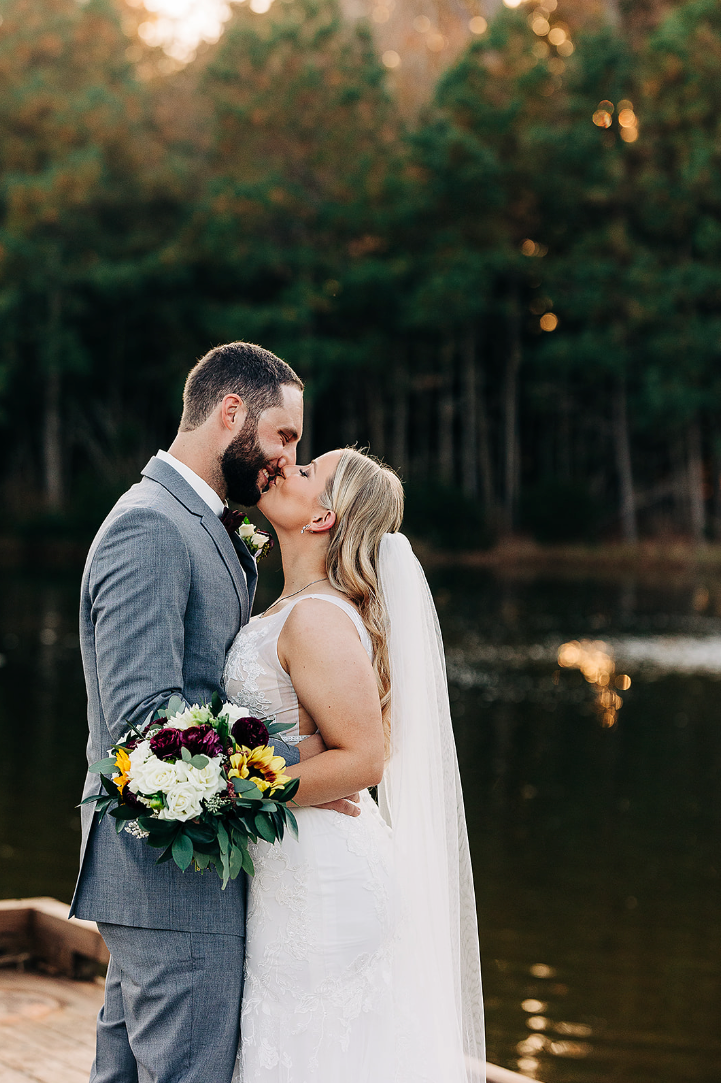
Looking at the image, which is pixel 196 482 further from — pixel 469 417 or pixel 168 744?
pixel 469 417

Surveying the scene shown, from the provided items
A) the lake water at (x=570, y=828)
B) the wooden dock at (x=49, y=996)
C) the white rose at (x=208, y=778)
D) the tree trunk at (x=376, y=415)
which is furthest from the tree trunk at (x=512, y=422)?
the white rose at (x=208, y=778)

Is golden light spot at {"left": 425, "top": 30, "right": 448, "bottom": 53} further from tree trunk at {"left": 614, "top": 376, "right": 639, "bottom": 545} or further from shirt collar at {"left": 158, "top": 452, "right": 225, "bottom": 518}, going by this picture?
shirt collar at {"left": 158, "top": 452, "right": 225, "bottom": 518}

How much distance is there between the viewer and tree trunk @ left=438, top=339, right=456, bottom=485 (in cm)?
3453

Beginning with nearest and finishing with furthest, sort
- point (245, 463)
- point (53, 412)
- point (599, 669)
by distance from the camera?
point (245, 463) < point (599, 669) < point (53, 412)

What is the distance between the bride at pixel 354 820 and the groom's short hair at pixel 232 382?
0.66ft

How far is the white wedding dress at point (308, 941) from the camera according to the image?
8.25ft

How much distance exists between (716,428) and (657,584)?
8.66 metres

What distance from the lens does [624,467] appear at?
112ft

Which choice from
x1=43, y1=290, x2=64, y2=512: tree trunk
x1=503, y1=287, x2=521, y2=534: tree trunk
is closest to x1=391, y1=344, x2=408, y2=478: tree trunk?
x1=503, y1=287, x2=521, y2=534: tree trunk

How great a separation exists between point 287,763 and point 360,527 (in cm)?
59

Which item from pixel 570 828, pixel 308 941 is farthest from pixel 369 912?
pixel 570 828

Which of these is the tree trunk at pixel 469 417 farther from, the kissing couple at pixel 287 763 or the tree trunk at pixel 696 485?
the kissing couple at pixel 287 763

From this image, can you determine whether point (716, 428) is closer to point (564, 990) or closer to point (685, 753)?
point (685, 753)

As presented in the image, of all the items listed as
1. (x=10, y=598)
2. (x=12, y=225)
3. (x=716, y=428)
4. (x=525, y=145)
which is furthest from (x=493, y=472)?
(x=10, y=598)
